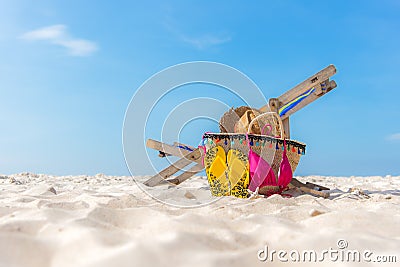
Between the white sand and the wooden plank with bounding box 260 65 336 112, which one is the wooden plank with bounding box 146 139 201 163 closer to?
the wooden plank with bounding box 260 65 336 112

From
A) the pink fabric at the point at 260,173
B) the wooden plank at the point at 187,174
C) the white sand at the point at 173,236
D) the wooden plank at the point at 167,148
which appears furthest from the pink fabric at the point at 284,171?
the wooden plank at the point at 167,148

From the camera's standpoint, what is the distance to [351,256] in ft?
4.31

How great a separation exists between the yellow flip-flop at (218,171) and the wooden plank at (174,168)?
1039 millimetres

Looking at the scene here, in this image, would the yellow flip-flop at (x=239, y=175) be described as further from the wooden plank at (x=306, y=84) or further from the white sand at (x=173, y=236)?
the white sand at (x=173, y=236)

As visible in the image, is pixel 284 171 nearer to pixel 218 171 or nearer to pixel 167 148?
pixel 218 171

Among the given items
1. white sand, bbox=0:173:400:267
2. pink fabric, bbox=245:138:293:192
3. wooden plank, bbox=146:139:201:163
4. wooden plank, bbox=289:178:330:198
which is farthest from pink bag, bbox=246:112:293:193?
wooden plank, bbox=146:139:201:163

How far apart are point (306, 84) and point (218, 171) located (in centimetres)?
135

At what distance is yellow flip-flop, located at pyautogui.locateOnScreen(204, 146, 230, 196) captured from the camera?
336cm

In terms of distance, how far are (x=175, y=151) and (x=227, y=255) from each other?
12.2ft

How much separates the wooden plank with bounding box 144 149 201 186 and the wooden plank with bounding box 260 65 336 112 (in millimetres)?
1021

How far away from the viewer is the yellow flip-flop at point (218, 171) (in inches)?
132

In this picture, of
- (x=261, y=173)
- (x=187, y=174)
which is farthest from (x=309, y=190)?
(x=187, y=174)

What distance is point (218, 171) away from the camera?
341 centimetres

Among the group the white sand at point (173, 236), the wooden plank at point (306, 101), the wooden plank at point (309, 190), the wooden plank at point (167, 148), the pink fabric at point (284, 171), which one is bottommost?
the white sand at point (173, 236)
